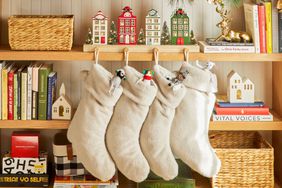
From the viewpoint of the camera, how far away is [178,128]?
2607 millimetres

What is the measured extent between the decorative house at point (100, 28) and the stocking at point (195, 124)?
1.24 feet

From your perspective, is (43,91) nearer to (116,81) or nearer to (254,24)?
(116,81)

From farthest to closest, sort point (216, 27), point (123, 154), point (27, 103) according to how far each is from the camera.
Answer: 1. point (216, 27)
2. point (27, 103)
3. point (123, 154)

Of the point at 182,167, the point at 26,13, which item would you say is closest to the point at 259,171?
the point at 182,167

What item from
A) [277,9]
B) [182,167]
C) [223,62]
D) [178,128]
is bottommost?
[182,167]

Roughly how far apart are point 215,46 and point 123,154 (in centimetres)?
60

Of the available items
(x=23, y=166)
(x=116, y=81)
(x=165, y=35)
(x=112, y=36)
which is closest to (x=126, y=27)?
(x=112, y=36)

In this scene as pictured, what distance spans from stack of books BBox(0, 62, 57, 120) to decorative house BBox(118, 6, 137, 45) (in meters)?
0.35

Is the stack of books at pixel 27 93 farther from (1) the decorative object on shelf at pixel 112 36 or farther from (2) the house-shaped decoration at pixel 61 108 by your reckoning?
(1) the decorative object on shelf at pixel 112 36

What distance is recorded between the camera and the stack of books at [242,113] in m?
2.76

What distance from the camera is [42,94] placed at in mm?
2758

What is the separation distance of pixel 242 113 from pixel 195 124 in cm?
27

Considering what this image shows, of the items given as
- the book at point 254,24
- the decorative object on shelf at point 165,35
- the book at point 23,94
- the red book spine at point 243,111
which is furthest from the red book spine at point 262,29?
the book at point 23,94

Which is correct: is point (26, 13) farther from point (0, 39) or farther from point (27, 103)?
point (27, 103)
